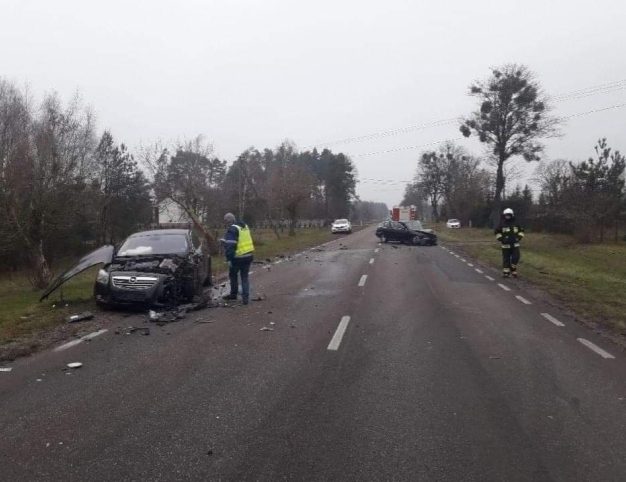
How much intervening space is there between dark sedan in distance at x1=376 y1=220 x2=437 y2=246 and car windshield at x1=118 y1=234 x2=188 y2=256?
77.7 ft

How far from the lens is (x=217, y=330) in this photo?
8578mm

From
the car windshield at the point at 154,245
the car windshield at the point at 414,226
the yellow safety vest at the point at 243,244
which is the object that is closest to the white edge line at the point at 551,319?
the yellow safety vest at the point at 243,244

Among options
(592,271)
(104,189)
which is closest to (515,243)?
(592,271)

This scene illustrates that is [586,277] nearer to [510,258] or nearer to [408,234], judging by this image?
[510,258]

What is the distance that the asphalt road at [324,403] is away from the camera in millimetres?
3908

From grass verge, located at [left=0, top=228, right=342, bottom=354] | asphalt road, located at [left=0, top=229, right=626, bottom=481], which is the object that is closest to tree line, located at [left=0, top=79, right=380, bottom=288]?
grass verge, located at [left=0, top=228, right=342, bottom=354]

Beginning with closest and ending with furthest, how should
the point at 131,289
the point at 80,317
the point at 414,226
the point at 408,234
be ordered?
the point at 80,317, the point at 131,289, the point at 408,234, the point at 414,226

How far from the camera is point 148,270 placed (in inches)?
412

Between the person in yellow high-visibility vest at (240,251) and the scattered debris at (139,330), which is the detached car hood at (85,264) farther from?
the scattered debris at (139,330)

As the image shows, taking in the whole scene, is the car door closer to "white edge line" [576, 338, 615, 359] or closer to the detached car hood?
the detached car hood

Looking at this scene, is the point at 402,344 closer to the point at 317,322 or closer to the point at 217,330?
the point at 317,322

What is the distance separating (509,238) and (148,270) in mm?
9941

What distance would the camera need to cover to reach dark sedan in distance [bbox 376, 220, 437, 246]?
34.2m

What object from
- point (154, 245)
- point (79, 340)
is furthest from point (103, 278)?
point (79, 340)
